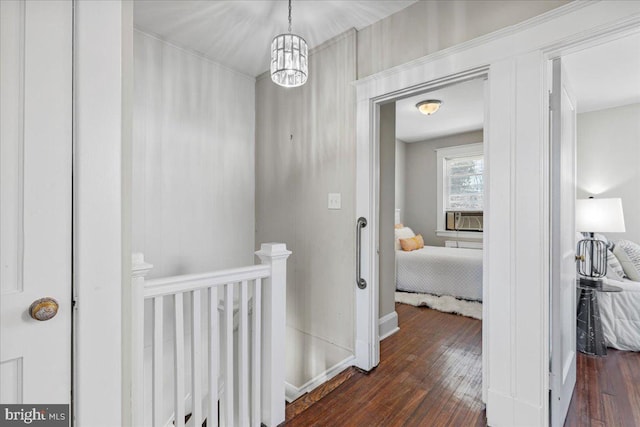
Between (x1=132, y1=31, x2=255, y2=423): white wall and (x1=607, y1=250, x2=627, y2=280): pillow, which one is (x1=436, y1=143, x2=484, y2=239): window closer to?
(x1=607, y1=250, x2=627, y2=280): pillow

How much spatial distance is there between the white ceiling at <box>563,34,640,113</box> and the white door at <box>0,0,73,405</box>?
9.60 ft

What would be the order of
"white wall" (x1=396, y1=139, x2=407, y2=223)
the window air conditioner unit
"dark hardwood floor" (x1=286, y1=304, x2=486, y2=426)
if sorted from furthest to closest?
"white wall" (x1=396, y1=139, x2=407, y2=223) → the window air conditioner unit → "dark hardwood floor" (x1=286, y1=304, x2=486, y2=426)

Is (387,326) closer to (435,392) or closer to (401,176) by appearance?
(435,392)

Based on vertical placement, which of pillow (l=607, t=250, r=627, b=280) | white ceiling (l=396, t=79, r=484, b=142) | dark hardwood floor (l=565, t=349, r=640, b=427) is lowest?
dark hardwood floor (l=565, t=349, r=640, b=427)

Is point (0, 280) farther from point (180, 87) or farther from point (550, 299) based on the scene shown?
point (180, 87)

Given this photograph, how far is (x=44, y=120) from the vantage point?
0.82 metres

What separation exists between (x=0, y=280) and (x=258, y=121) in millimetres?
2610

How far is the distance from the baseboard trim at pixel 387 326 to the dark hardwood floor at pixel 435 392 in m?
0.11

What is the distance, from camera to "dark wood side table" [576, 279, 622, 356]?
95.0 inches

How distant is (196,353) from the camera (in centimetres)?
130

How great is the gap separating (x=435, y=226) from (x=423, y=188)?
796 mm

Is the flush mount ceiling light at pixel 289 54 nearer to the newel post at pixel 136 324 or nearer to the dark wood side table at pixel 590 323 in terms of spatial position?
the newel post at pixel 136 324

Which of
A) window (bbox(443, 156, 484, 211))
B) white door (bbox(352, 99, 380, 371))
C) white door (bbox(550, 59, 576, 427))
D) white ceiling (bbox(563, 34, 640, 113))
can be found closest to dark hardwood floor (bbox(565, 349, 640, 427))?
white door (bbox(550, 59, 576, 427))

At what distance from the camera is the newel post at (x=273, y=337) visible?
1533mm
